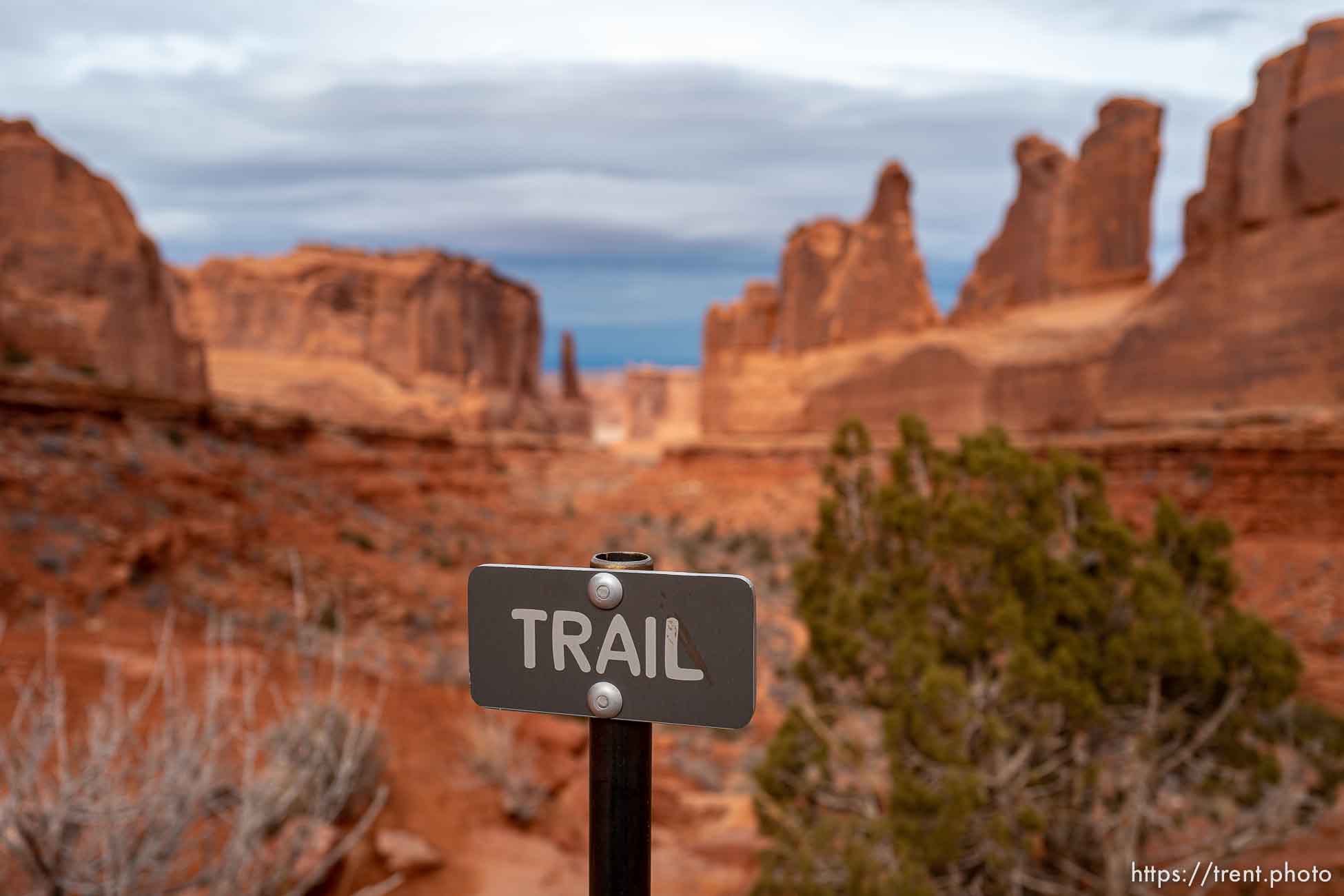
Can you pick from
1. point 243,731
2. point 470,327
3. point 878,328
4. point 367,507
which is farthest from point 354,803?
point 470,327

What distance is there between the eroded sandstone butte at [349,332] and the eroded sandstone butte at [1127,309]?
20892 millimetres

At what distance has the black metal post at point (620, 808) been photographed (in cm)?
165

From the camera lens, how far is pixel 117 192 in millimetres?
21703

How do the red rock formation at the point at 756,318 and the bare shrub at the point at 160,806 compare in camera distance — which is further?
the red rock formation at the point at 756,318

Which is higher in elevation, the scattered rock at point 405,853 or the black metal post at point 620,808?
the black metal post at point 620,808

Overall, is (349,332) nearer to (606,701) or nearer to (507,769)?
(507,769)

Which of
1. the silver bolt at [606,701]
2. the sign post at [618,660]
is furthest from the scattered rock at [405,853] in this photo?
the silver bolt at [606,701]

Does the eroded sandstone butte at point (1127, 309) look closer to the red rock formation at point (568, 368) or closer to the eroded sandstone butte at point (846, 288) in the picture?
the eroded sandstone butte at point (846, 288)

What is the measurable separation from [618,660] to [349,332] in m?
51.0

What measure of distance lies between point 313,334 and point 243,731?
45559 millimetres

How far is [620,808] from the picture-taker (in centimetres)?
166

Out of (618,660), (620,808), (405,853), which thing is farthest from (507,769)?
(618,660)

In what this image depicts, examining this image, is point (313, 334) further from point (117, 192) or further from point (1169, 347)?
point (1169, 347)

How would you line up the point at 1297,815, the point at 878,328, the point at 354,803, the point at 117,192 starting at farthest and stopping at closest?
the point at 878,328 → the point at 117,192 → the point at 354,803 → the point at 1297,815
